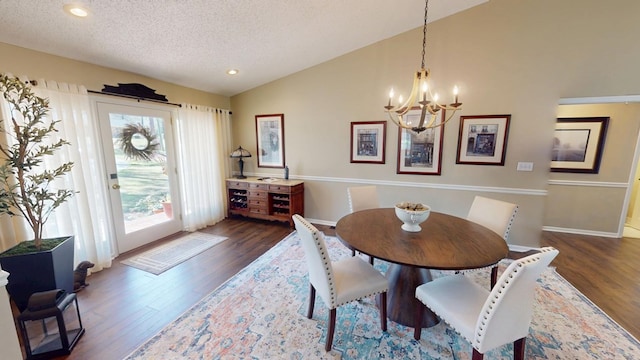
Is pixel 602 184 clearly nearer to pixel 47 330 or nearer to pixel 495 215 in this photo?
pixel 495 215

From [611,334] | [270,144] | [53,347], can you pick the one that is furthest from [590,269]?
[53,347]

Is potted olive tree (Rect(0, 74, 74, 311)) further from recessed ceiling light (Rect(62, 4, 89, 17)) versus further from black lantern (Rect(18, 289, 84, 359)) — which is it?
recessed ceiling light (Rect(62, 4, 89, 17))

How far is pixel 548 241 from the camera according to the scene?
3.73 metres

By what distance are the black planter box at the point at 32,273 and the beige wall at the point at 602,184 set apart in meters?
6.62

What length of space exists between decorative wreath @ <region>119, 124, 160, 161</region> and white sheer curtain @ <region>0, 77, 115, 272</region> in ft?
1.06

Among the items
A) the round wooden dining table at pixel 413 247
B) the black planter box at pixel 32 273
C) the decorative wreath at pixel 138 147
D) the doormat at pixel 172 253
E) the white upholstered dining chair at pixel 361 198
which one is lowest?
the doormat at pixel 172 253

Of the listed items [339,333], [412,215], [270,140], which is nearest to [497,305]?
[412,215]

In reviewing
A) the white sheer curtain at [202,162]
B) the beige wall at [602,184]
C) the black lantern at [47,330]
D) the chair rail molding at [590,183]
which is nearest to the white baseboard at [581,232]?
the beige wall at [602,184]

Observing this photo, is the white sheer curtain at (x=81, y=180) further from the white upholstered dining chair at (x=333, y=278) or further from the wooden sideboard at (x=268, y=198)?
the white upholstered dining chair at (x=333, y=278)

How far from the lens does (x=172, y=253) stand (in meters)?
3.21

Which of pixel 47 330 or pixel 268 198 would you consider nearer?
pixel 47 330

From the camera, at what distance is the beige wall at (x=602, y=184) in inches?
147

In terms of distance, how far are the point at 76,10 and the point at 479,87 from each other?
4311 millimetres

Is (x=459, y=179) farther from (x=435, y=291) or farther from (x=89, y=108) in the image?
(x=89, y=108)
